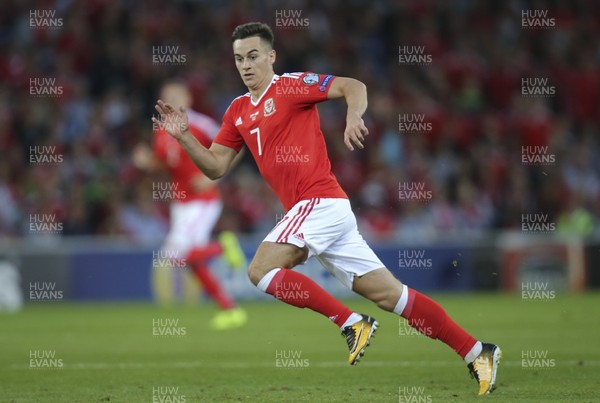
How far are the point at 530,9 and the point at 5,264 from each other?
12.3 m

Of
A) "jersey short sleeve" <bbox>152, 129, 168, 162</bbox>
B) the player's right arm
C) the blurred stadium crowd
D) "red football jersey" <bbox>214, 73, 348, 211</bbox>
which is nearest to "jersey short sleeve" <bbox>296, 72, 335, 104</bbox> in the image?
"red football jersey" <bbox>214, 73, 348, 211</bbox>

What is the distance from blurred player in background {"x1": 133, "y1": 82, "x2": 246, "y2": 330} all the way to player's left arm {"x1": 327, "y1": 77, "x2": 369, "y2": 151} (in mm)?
5701

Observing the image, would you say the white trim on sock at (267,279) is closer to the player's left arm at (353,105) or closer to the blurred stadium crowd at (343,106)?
the player's left arm at (353,105)

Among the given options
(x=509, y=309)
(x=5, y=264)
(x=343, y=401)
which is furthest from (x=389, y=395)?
(x=5, y=264)

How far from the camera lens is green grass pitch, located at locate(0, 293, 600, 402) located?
23.7 ft

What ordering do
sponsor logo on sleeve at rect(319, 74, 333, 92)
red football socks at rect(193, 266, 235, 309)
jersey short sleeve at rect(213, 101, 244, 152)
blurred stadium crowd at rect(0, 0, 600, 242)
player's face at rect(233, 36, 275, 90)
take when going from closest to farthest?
sponsor logo on sleeve at rect(319, 74, 333, 92) → player's face at rect(233, 36, 275, 90) → jersey short sleeve at rect(213, 101, 244, 152) → red football socks at rect(193, 266, 235, 309) → blurred stadium crowd at rect(0, 0, 600, 242)

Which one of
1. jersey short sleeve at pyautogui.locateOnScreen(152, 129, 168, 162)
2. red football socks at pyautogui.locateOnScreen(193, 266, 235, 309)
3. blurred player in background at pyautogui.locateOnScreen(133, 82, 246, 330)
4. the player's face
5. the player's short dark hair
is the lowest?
red football socks at pyautogui.locateOnScreen(193, 266, 235, 309)

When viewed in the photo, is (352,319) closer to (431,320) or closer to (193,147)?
(431,320)

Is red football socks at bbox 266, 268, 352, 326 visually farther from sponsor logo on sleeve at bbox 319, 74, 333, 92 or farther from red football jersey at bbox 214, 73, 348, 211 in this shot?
sponsor logo on sleeve at bbox 319, 74, 333, 92

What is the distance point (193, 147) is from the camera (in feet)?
24.1

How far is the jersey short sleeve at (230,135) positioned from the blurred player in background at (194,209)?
196 inches

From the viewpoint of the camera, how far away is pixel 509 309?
48.6 feet

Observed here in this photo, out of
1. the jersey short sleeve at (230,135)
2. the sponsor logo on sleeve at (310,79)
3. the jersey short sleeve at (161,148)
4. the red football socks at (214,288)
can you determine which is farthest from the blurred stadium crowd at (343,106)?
the sponsor logo on sleeve at (310,79)

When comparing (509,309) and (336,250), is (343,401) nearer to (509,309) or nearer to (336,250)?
(336,250)
